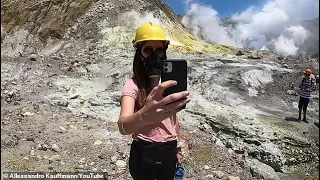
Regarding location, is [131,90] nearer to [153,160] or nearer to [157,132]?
[157,132]

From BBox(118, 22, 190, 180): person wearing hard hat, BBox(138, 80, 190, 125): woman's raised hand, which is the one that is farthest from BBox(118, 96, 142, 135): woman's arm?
BBox(138, 80, 190, 125): woman's raised hand

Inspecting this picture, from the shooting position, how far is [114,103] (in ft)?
30.1

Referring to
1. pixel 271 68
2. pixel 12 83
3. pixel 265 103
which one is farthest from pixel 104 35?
pixel 265 103

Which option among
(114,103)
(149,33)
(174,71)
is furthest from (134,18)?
(174,71)

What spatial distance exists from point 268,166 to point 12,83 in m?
7.72

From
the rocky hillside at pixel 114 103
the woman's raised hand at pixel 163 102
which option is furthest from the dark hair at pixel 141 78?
the rocky hillside at pixel 114 103

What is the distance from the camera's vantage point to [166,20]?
18734 mm

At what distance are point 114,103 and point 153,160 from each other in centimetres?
683

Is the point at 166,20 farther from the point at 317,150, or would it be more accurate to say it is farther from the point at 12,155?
the point at 12,155

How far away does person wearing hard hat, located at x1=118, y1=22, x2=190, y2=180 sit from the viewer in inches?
84.6

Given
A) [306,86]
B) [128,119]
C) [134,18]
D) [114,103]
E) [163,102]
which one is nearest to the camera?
[163,102]

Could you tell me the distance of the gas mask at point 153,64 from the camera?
87.9 inches

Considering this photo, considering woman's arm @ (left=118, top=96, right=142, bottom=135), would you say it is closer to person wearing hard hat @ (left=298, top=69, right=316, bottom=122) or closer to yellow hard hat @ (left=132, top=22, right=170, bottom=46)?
yellow hard hat @ (left=132, top=22, right=170, bottom=46)

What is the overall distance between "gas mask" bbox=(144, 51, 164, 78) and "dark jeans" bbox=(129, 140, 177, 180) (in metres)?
0.45
